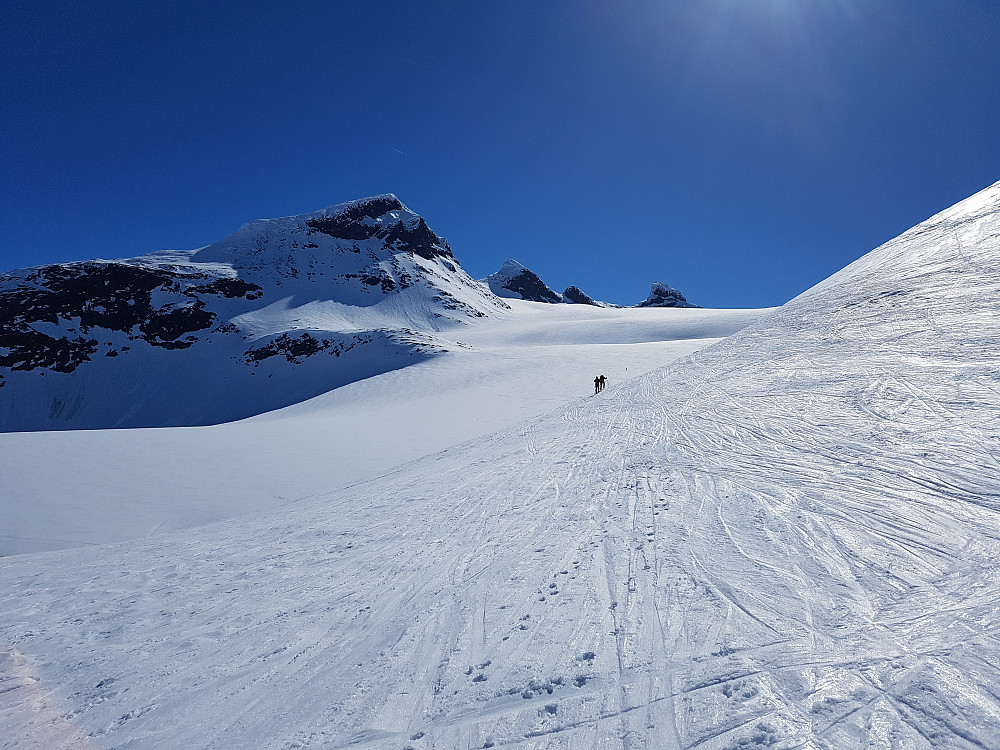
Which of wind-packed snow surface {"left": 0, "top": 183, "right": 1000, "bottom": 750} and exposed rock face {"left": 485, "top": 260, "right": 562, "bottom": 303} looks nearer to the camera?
wind-packed snow surface {"left": 0, "top": 183, "right": 1000, "bottom": 750}

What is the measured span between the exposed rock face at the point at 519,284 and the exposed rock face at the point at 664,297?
36.5m

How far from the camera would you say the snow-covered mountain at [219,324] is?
151ft

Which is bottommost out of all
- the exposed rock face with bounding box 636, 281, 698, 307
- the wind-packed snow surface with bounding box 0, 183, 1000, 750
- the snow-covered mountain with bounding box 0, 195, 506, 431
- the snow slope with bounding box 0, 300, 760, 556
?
the wind-packed snow surface with bounding box 0, 183, 1000, 750

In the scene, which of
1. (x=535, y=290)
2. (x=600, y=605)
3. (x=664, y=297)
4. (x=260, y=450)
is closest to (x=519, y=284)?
(x=535, y=290)

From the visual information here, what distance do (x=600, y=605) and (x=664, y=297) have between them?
173 m

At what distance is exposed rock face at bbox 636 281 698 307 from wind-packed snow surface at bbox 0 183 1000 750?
533 feet

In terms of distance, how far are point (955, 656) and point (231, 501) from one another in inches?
491

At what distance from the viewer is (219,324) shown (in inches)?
2267

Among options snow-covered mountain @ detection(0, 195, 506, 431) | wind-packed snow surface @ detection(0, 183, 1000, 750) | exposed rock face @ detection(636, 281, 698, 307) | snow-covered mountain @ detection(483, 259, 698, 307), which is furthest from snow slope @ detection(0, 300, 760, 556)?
exposed rock face @ detection(636, 281, 698, 307)

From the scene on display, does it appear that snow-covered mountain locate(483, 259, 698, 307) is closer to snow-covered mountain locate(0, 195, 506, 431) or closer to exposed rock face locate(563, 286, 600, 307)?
exposed rock face locate(563, 286, 600, 307)

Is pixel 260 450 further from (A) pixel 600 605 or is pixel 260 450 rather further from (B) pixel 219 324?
(B) pixel 219 324

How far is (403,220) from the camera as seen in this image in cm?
9006

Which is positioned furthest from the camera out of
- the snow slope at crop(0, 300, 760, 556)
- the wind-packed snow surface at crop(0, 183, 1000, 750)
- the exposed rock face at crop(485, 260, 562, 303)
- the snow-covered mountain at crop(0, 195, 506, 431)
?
the exposed rock face at crop(485, 260, 562, 303)

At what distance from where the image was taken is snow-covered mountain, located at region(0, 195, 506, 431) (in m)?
46.0
